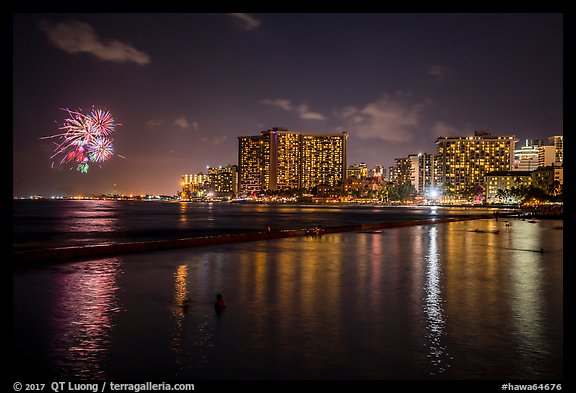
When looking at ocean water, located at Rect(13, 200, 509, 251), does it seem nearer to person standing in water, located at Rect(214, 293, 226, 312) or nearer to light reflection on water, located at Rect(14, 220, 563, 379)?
light reflection on water, located at Rect(14, 220, 563, 379)

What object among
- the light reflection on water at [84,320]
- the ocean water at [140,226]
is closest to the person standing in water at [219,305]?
the light reflection on water at [84,320]

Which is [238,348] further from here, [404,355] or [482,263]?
[482,263]

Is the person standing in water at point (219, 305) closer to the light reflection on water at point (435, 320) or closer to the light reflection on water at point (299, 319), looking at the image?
the light reflection on water at point (299, 319)

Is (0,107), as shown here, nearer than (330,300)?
Yes

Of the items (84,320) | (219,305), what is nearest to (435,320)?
(219,305)
